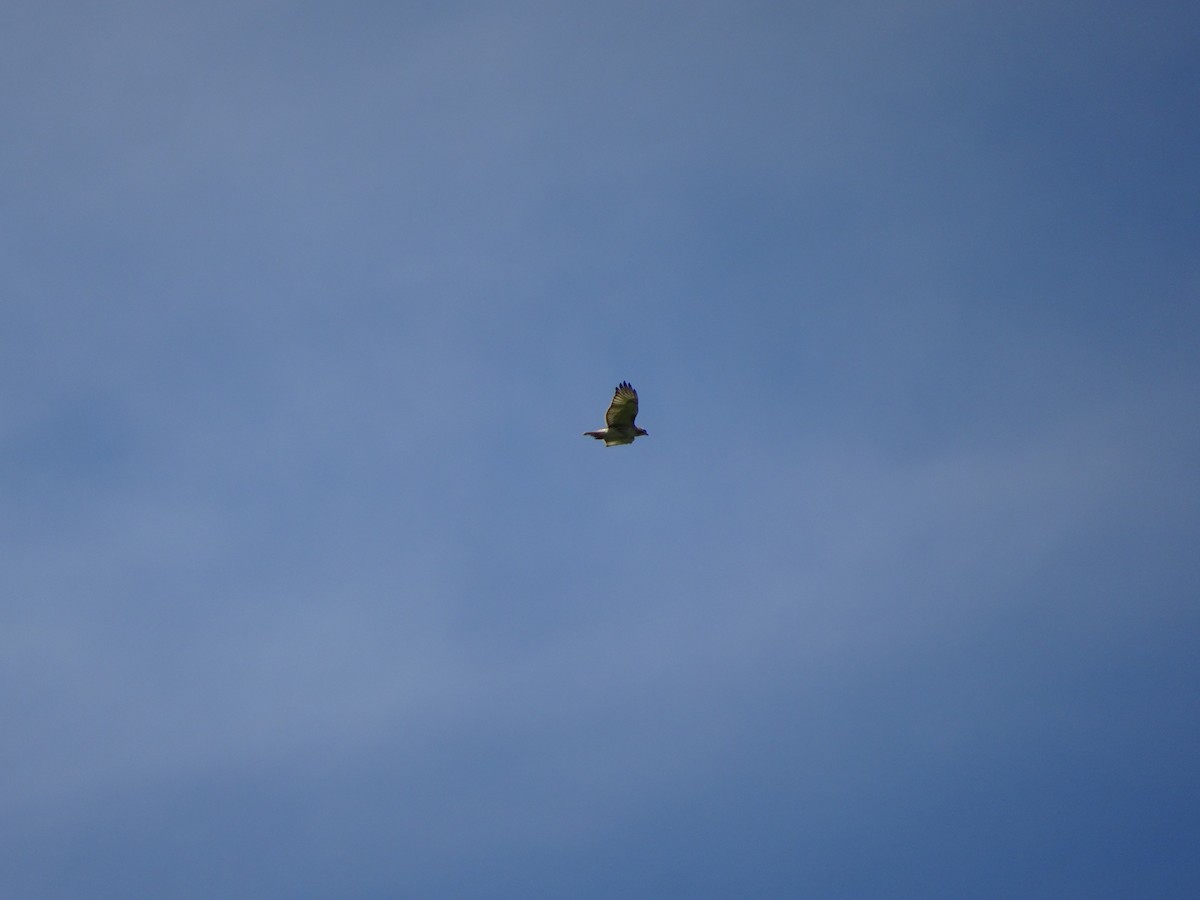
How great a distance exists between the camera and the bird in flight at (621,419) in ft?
138

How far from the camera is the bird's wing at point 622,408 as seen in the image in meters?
42.0

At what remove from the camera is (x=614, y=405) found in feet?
140

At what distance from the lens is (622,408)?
140ft

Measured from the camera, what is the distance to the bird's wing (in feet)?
138

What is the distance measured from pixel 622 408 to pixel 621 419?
744mm

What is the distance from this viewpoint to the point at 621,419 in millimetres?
43219

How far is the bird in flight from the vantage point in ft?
138
